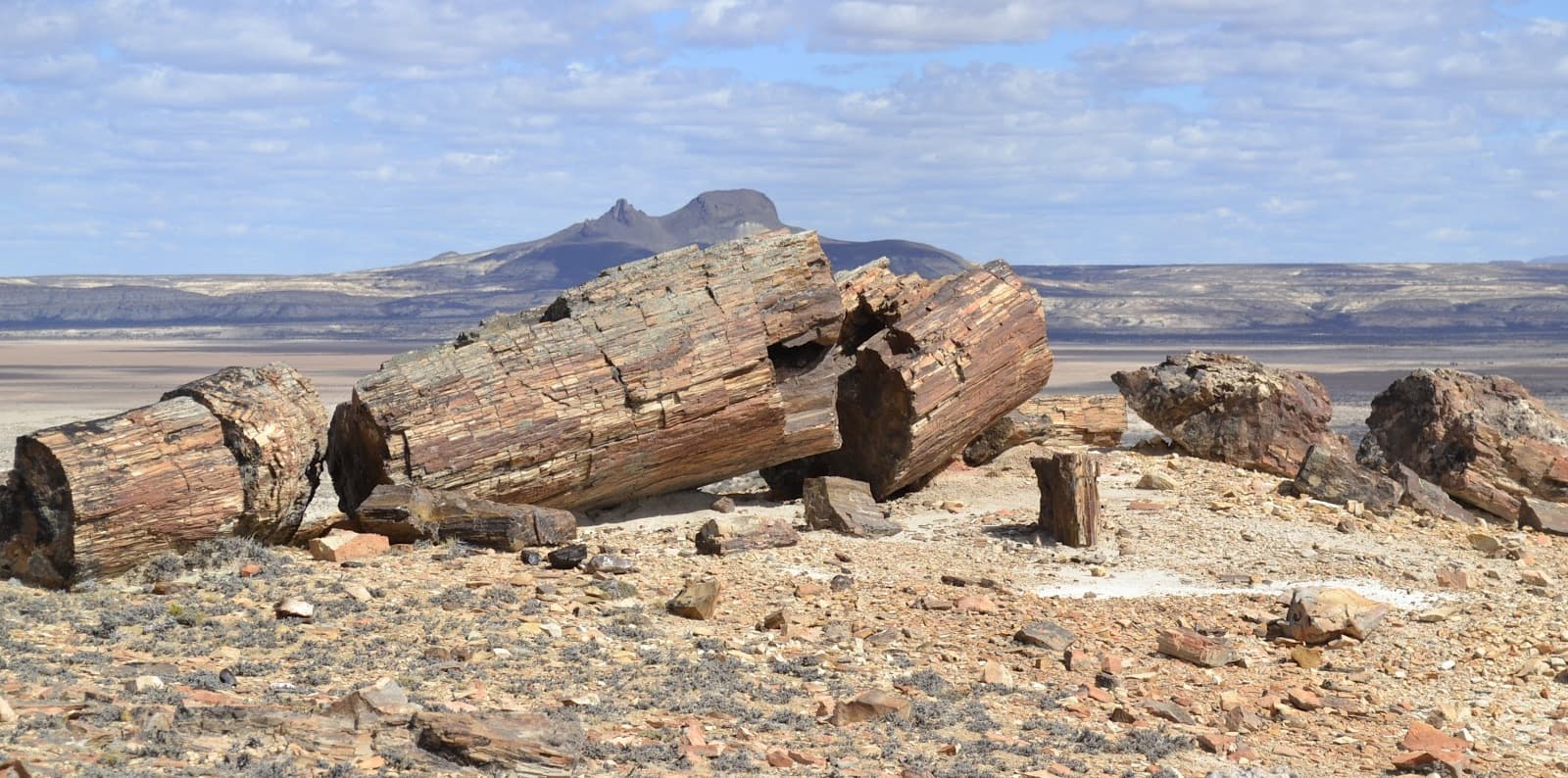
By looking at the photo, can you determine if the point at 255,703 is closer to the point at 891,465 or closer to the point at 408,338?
the point at 891,465

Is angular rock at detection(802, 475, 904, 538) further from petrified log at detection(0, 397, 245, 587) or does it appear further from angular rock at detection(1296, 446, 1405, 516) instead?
petrified log at detection(0, 397, 245, 587)

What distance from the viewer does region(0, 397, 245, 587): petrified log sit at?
36.8 feet

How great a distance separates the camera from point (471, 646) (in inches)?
388

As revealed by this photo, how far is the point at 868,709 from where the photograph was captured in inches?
352

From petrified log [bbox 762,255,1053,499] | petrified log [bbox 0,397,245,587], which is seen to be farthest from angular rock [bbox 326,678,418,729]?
petrified log [bbox 762,255,1053,499]

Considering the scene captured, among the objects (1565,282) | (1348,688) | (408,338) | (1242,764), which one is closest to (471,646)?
(1242,764)

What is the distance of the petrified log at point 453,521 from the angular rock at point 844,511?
224cm

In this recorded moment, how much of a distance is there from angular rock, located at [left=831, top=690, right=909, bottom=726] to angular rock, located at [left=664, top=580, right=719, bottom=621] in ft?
6.95

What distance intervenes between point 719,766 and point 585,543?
16.7ft

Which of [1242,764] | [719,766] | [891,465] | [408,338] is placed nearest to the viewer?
[719,766]

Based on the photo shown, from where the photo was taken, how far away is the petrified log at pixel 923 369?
15.1 m

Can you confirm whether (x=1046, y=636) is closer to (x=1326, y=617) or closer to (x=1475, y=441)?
(x=1326, y=617)

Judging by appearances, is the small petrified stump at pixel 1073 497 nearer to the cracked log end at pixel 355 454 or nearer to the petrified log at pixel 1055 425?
the petrified log at pixel 1055 425

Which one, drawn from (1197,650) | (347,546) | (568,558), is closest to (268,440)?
(347,546)
